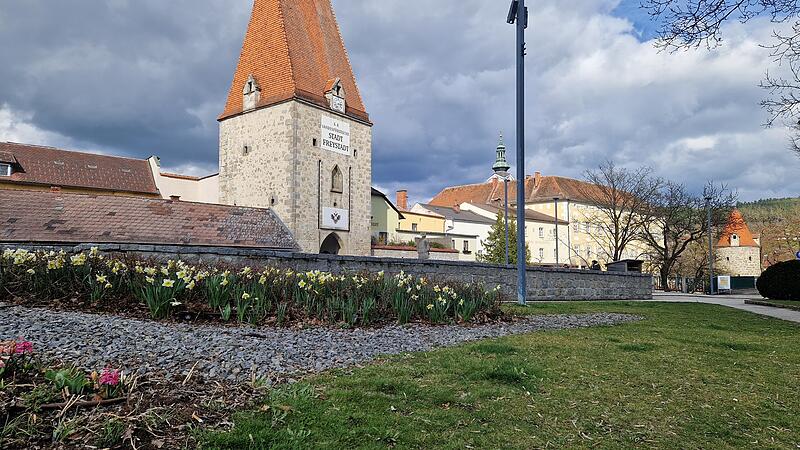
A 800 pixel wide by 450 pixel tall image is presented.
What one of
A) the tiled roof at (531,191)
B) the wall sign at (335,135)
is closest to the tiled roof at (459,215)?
the tiled roof at (531,191)

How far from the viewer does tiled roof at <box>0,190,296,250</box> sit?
1805cm

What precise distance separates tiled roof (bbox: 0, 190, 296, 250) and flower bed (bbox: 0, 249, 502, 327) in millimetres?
9736

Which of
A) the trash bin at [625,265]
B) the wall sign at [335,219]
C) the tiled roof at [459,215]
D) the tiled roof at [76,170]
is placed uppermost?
the tiled roof at [76,170]

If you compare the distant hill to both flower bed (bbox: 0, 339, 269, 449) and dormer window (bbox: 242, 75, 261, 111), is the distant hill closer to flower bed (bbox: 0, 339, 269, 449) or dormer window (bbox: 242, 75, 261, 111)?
dormer window (bbox: 242, 75, 261, 111)

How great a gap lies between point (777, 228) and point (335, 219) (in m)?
52.5

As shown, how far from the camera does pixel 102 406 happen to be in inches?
126

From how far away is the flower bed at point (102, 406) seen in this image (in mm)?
2812

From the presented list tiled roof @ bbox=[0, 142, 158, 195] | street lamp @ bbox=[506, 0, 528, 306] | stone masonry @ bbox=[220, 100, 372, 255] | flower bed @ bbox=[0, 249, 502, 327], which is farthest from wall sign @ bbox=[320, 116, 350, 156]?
flower bed @ bbox=[0, 249, 502, 327]

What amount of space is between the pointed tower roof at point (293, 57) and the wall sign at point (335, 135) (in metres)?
0.99

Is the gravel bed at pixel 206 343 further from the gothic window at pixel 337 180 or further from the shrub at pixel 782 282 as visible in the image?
the gothic window at pixel 337 180

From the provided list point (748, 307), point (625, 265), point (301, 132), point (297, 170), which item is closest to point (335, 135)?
point (301, 132)

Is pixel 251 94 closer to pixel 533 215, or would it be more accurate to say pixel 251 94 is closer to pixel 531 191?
pixel 533 215

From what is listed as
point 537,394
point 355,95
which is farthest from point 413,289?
point 355,95

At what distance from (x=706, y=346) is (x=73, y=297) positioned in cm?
870
